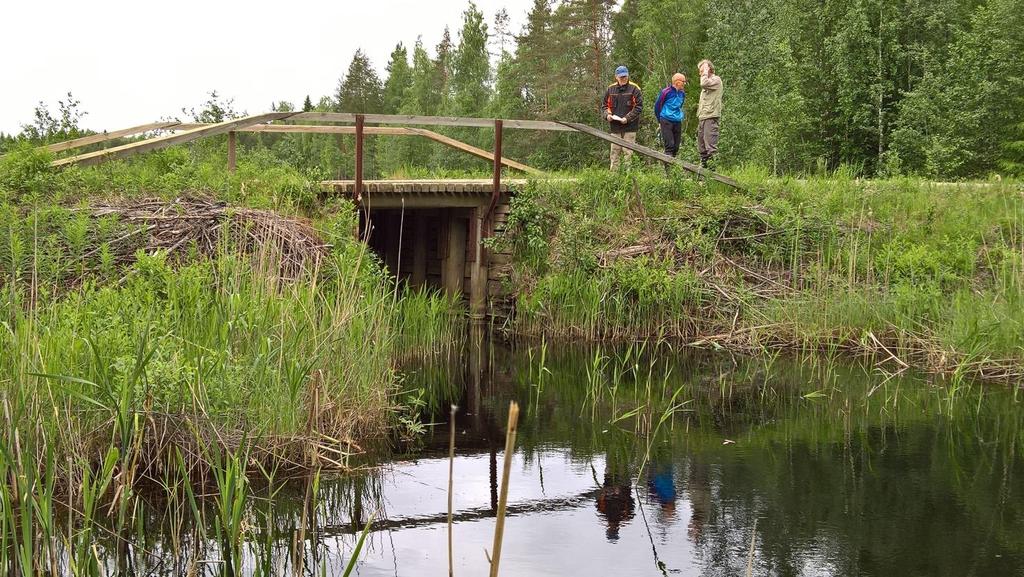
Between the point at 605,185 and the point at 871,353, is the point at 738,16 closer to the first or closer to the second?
the point at 605,185

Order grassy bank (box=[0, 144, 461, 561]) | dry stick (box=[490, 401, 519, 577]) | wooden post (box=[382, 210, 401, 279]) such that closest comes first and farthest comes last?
dry stick (box=[490, 401, 519, 577])
grassy bank (box=[0, 144, 461, 561])
wooden post (box=[382, 210, 401, 279])

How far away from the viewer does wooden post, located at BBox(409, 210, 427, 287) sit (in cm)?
1753

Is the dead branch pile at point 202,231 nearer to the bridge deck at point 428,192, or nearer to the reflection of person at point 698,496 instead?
the bridge deck at point 428,192

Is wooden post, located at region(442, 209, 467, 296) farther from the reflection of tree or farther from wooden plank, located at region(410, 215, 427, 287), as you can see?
the reflection of tree

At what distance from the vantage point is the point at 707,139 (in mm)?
16141

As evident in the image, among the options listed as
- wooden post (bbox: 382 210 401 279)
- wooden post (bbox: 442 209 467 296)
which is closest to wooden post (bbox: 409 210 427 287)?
wooden post (bbox: 382 210 401 279)

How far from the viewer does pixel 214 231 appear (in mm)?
9898

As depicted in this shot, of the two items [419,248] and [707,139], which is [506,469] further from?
[419,248]

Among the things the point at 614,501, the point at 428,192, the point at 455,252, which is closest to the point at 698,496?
the point at 614,501

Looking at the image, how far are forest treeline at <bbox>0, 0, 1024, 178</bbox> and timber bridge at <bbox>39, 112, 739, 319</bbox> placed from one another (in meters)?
0.80

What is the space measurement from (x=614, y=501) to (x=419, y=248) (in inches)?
458

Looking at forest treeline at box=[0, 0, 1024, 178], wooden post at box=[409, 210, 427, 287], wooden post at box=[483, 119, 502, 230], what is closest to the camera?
wooden post at box=[483, 119, 502, 230]

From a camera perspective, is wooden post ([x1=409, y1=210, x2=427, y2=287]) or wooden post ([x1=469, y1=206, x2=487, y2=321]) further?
wooden post ([x1=409, y1=210, x2=427, y2=287])

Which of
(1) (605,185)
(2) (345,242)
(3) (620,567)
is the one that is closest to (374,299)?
(2) (345,242)
